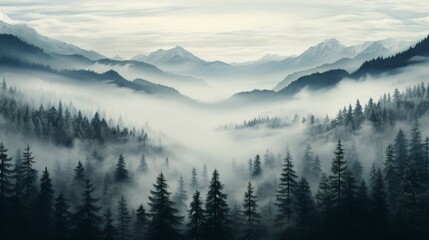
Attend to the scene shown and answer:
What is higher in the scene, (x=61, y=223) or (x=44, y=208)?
(x=44, y=208)

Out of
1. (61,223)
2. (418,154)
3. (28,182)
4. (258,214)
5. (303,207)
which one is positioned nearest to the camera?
(258,214)

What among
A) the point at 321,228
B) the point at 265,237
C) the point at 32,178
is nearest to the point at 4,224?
the point at 32,178

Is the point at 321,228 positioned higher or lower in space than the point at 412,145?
lower

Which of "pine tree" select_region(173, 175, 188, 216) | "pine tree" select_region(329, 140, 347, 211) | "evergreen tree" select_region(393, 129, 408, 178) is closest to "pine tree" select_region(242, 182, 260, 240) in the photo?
"pine tree" select_region(329, 140, 347, 211)

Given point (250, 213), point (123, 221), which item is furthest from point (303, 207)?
point (123, 221)

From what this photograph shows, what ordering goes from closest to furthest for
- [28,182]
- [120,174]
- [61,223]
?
1. [61,223]
2. [28,182]
3. [120,174]

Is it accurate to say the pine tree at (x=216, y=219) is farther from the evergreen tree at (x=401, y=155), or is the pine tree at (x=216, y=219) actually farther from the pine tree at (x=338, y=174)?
the evergreen tree at (x=401, y=155)

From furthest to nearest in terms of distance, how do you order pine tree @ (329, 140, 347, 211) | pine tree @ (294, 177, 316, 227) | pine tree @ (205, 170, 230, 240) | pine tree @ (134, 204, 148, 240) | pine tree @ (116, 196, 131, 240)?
pine tree @ (134, 204, 148, 240) → pine tree @ (116, 196, 131, 240) → pine tree @ (294, 177, 316, 227) → pine tree @ (329, 140, 347, 211) → pine tree @ (205, 170, 230, 240)

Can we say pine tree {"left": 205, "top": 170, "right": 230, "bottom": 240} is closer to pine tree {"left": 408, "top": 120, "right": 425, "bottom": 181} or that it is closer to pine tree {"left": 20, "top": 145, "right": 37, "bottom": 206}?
pine tree {"left": 20, "top": 145, "right": 37, "bottom": 206}

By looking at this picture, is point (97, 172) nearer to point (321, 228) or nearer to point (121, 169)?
point (121, 169)

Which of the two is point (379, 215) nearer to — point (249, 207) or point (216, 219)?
point (249, 207)

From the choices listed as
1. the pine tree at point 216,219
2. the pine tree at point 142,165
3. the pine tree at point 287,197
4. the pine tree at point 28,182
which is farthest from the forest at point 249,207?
the pine tree at point 142,165
